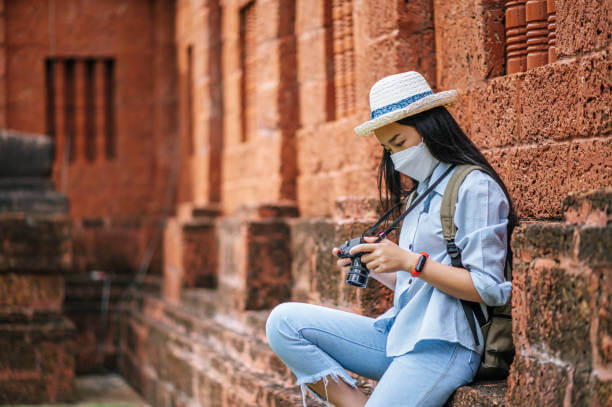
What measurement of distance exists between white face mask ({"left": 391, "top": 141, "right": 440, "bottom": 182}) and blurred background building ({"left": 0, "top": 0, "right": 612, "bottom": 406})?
540 millimetres

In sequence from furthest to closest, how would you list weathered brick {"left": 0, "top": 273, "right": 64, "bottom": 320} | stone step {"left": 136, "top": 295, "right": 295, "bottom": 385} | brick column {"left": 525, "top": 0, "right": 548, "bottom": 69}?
weathered brick {"left": 0, "top": 273, "right": 64, "bottom": 320} < stone step {"left": 136, "top": 295, "right": 295, "bottom": 385} < brick column {"left": 525, "top": 0, "right": 548, "bottom": 69}

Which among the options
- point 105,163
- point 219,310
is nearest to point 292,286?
point 219,310

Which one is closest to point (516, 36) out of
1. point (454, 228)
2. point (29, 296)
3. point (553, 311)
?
point (454, 228)

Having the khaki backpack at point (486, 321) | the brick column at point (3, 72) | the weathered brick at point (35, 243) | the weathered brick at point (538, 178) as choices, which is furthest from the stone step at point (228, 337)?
the brick column at point (3, 72)

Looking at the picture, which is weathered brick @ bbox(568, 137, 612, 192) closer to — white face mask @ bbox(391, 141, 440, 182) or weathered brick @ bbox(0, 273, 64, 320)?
white face mask @ bbox(391, 141, 440, 182)

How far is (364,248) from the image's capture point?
318 cm

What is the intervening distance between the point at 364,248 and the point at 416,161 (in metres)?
0.46

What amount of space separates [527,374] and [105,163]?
10191mm

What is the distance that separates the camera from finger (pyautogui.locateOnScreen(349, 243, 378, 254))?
3.16m

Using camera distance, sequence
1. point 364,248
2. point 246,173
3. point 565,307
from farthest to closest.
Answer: point 246,173
point 364,248
point 565,307

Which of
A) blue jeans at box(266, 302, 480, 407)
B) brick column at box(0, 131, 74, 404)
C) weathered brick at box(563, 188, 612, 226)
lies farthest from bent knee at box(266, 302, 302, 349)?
brick column at box(0, 131, 74, 404)

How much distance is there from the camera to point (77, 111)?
12.2m

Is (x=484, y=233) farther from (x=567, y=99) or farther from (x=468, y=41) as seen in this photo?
(x=468, y=41)

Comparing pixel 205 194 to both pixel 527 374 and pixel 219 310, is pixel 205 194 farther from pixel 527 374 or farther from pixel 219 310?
pixel 527 374
